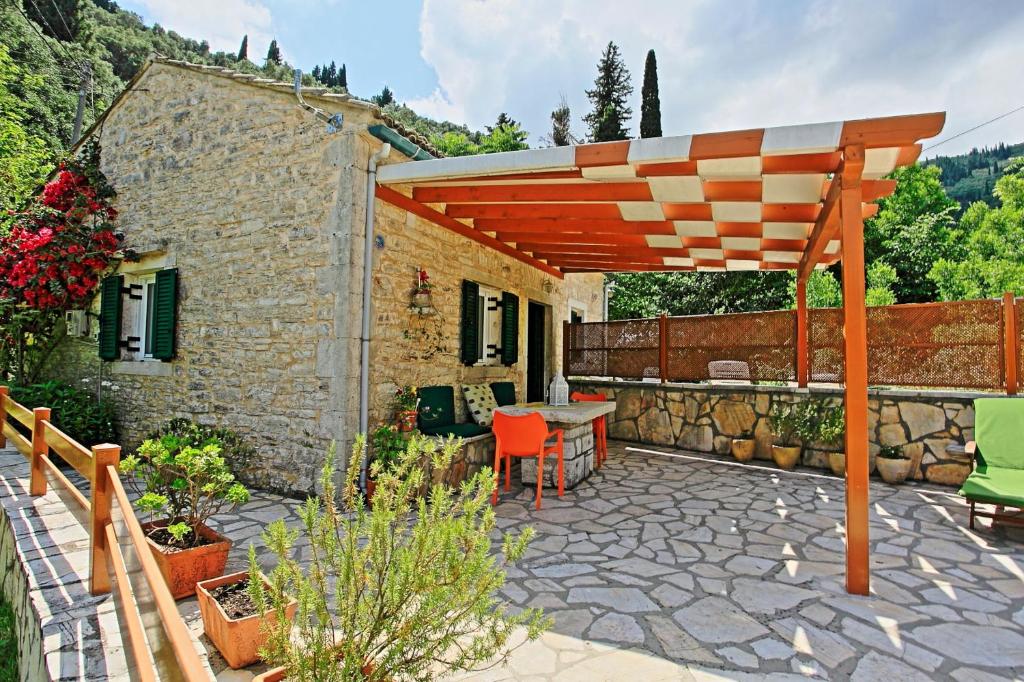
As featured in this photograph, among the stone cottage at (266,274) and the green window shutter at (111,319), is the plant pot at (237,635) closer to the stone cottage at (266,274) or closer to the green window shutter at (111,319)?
the stone cottage at (266,274)

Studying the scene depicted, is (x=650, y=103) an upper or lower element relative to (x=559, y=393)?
upper

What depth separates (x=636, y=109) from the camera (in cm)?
2303

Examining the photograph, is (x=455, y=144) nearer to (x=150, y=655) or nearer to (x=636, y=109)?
(x=636, y=109)

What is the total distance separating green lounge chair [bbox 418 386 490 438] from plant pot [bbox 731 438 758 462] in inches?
145

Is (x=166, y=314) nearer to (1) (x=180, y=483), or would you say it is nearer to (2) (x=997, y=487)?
(1) (x=180, y=483)

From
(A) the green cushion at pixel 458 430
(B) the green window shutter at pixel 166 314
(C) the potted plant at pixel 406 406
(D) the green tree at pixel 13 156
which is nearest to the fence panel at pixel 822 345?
(A) the green cushion at pixel 458 430

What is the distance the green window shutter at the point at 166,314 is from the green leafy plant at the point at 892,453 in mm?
8768

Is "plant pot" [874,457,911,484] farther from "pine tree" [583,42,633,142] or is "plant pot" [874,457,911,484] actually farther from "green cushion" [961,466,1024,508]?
"pine tree" [583,42,633,142]

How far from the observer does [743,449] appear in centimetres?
687

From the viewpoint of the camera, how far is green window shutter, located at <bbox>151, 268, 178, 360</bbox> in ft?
19.4

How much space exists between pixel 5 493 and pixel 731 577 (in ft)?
19.2

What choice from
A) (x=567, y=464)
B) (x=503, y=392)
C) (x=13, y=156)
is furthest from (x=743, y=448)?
(x=13, y=156)

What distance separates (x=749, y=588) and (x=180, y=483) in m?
3.53

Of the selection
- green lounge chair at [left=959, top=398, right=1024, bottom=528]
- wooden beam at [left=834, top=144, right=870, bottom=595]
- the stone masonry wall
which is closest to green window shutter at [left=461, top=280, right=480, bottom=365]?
the stone masonry wall
